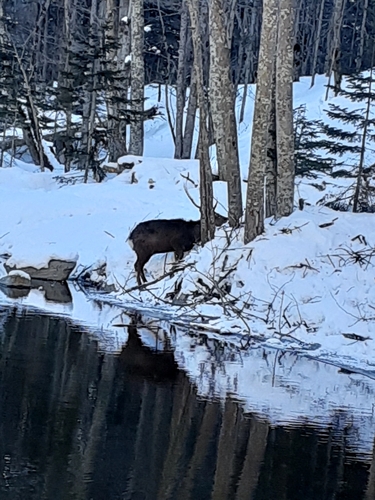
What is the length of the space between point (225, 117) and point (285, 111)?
42.3 inches

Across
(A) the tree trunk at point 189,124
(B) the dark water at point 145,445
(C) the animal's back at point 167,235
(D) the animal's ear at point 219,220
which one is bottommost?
(A) the tree trunk at point 189,124

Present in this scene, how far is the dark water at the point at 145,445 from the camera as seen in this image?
552cm

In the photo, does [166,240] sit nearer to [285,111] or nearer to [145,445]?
[285,111]

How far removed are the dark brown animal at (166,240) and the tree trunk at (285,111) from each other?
5.44ft

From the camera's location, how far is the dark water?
18.1 feet

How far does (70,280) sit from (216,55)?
17.7 feet

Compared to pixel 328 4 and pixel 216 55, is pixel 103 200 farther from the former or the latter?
pixel 328 4

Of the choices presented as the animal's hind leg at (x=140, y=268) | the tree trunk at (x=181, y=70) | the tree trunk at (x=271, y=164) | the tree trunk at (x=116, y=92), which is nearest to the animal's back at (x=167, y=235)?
the animal's hind leg at (x=140, y=268)

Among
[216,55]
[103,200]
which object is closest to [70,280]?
[103,200]

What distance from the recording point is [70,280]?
689 inches

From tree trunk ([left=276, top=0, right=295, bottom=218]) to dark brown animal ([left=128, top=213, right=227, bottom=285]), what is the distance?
5.44 feet

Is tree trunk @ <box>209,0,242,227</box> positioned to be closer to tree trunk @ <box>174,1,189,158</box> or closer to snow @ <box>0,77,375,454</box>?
snow @ <box>0,77,375,454</box>

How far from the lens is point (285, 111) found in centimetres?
1476

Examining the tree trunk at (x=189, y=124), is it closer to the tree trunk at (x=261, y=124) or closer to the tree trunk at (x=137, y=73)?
the tree trunk at (x=137, y=73)
